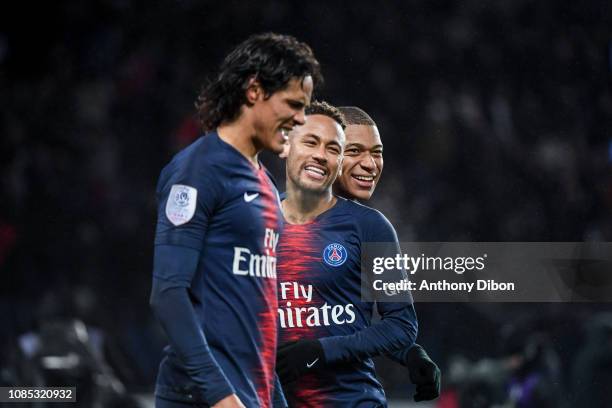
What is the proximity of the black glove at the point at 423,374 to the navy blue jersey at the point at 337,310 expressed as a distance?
54mm

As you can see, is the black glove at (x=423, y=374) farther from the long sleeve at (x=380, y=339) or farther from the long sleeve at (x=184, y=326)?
the long sleeve at (x=184, y=326)

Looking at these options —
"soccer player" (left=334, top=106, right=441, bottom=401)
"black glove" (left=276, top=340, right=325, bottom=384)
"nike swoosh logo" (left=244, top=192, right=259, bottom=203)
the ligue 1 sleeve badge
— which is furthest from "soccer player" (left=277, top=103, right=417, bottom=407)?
the ligue 1 sleeve badge

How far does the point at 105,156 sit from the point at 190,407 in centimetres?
415

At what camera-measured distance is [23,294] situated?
5523 mm

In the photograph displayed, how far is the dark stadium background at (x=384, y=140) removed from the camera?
5.36 metres

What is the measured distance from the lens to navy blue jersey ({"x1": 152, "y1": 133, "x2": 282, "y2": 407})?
6.45 feet

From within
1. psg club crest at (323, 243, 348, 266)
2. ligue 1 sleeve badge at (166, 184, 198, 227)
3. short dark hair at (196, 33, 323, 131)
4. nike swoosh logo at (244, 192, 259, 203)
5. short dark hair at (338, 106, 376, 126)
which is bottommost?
ligue 1 sleeve badge at (166, 184, 198, 227)

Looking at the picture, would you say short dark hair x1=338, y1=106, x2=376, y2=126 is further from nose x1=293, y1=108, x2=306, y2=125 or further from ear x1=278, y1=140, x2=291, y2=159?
nose x1=293, y1=108, x2=306, y2=125

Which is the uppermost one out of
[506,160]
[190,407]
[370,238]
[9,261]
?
[506,160]

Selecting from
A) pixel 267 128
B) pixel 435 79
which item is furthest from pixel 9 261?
pixel 267 128

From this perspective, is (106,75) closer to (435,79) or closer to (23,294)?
(23,294)

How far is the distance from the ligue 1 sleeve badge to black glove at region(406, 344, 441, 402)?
4.43ft

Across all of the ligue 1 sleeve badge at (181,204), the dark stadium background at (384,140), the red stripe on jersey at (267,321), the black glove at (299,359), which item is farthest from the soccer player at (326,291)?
the dark stadium background at (384,140)

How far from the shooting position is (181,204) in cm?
199
